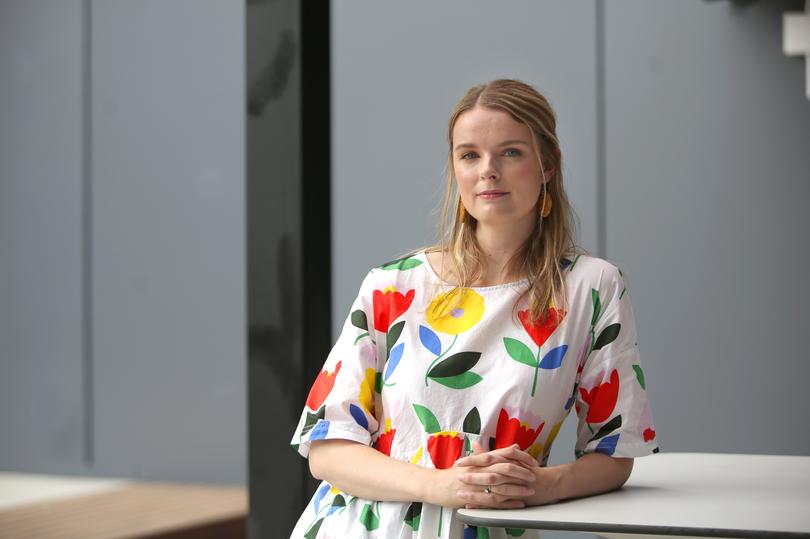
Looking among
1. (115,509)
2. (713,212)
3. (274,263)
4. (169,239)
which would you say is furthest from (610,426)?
(169,239)

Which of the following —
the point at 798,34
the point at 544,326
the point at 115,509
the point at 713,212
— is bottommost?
the point at 115,509

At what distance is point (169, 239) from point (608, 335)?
11.0 feet

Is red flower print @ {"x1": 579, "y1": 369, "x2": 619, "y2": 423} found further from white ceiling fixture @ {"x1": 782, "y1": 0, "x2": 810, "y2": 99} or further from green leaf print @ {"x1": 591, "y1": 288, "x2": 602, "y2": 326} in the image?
white ceiling fixture @ {"x1": 782, "y1": 0, "x2": 810, "y2": 99}

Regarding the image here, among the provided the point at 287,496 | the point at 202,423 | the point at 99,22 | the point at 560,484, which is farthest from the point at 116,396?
the point at 560,484

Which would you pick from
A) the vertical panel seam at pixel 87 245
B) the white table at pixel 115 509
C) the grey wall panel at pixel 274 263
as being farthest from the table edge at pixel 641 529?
the vertical panel seam at pixel 87 245

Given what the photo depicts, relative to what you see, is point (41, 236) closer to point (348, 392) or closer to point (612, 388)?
point (348, 392)

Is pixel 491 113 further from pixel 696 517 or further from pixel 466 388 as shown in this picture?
pixel 696 517

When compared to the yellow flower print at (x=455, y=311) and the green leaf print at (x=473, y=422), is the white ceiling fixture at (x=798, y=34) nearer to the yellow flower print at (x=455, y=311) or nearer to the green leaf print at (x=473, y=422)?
the yellow flower print at (x=455, y=311)

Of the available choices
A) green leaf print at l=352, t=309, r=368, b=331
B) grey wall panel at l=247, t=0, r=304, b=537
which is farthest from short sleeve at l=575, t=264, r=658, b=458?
grey wall panel at l=247, t=0, r=304, b=537

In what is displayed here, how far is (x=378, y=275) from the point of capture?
1714mm

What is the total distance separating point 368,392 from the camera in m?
1.65

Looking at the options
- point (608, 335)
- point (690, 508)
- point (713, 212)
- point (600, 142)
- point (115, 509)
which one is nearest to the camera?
point (690, 508)

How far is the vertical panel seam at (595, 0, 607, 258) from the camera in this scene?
12.4 ft

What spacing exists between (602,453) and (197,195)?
3.31m
